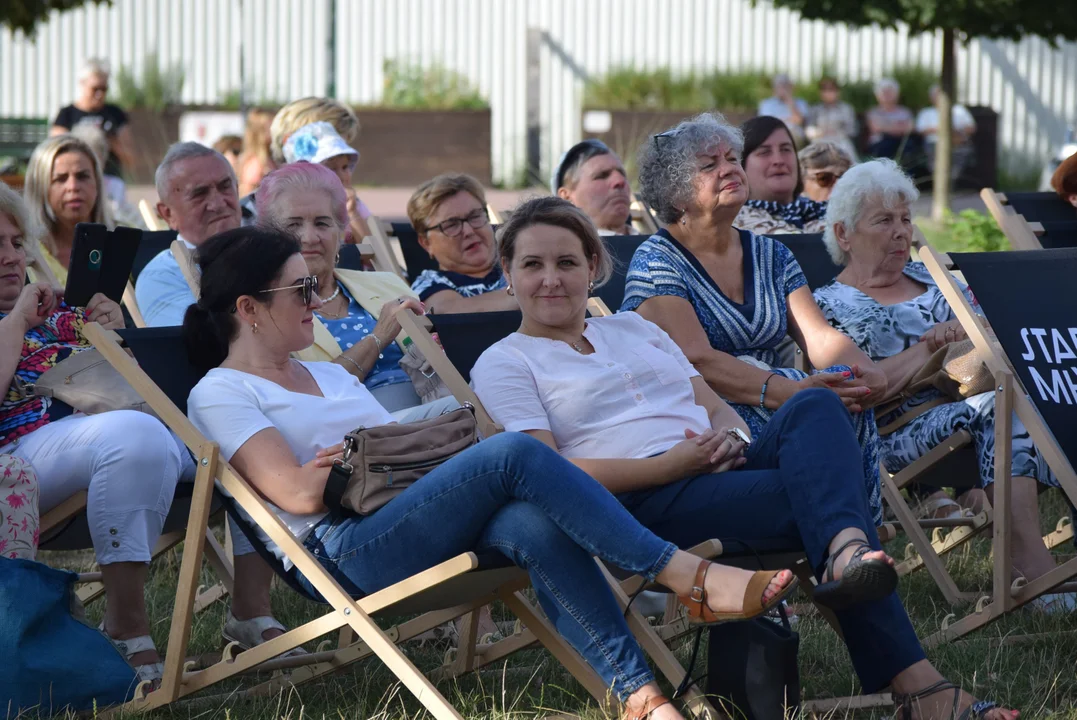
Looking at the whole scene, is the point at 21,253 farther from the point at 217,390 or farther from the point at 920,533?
the point at 920,533

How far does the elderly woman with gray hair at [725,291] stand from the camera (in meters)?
4.27

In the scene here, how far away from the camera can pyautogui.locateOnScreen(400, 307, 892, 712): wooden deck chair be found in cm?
329

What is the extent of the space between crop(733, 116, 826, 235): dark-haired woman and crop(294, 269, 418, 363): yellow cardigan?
1982 mm

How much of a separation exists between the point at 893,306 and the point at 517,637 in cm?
218

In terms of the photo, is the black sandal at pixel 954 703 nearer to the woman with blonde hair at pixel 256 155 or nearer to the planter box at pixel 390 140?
the woman with blonde hair at pixel 256 155

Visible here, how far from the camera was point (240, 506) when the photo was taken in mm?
3400

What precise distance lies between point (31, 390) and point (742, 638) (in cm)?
200

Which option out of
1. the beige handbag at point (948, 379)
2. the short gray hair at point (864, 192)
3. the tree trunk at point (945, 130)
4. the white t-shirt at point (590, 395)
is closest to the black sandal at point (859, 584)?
the white t-shirt at point (590, 395)

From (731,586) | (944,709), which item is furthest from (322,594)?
(944,709)

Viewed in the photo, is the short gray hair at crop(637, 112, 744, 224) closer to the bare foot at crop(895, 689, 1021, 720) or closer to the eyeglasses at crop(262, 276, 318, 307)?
the eyeglasses at crop(262, 276, 318, 307)

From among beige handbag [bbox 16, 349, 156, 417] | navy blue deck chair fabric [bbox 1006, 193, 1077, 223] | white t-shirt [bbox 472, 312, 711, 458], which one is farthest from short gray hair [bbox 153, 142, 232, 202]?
navy blue deck chair fabric [bbox 1006, 193, 1077, 223]

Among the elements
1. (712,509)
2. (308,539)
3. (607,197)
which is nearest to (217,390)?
(308,539)

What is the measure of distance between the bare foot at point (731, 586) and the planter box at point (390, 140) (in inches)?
527

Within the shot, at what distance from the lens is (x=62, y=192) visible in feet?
17.2
